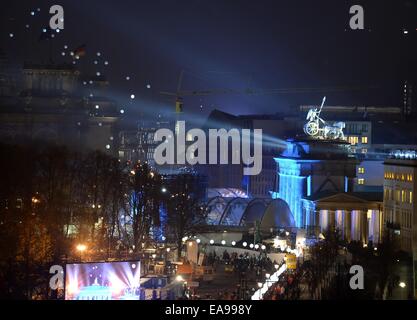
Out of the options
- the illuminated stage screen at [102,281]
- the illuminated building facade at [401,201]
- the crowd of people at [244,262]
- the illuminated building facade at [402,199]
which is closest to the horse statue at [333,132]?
the illuminated building facade at [401,201]

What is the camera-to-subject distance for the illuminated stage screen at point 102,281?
18.2m

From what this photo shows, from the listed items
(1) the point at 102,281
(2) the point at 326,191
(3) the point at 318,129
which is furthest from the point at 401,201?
(1) the point at 102,281

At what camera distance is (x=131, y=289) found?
19188mm

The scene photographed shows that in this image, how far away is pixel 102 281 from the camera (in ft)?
61.3

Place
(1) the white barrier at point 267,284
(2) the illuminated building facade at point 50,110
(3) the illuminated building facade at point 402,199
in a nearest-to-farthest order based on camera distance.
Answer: (1) the white barrier at point 267,284
(3) the illuminated building facade at point 402,199
(2) the illuminated building facade at point 50,110

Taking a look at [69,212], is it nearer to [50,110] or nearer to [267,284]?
[267,284]

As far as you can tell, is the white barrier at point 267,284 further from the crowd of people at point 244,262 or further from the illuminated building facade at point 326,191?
the illuminated building facade at point 326,191

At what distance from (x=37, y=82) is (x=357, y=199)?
83.5 ft

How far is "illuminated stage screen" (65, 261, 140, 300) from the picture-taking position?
18.2 meters
